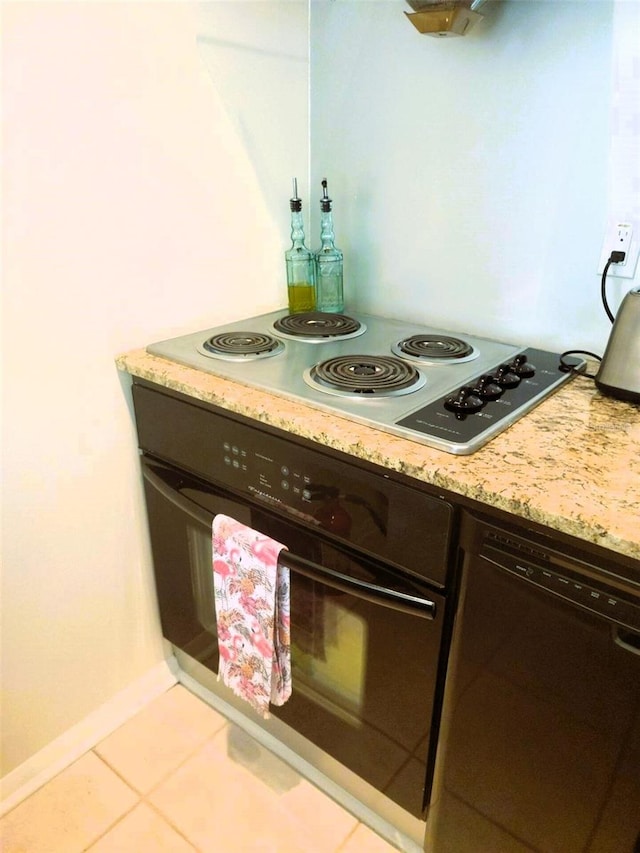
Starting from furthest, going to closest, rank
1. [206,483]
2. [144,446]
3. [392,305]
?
[392,305] → [144,446] → [206,483]

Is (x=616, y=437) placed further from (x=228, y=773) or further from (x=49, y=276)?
(x=228, y=773)

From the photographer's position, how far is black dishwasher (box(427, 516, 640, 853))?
2.51 ft

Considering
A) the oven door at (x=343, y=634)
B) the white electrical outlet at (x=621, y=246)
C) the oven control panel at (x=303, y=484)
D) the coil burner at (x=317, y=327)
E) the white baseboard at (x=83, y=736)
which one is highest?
the white electrical outlet at (x=621, y=246)

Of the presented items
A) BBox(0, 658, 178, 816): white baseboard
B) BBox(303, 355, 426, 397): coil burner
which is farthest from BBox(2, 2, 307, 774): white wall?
BBox(303, 355, 426, 397): coil burner

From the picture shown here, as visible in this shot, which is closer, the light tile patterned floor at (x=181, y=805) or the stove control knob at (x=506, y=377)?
the stove control knob at (x=506, y=377)

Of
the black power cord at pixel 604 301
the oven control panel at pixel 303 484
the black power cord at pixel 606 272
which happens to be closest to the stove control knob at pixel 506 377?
the black power cord at pixel 604 301

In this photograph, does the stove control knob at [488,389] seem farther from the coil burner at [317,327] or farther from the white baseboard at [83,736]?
the white baseboard at [83,736]

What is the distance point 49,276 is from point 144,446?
0.41m

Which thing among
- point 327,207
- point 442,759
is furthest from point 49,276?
point 442,759

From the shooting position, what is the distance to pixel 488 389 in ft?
3.49

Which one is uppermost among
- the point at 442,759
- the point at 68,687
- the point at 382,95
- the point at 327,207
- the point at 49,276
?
the point at 382,95

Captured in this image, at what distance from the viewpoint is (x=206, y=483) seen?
1.23m

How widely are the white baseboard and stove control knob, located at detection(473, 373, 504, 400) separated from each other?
1.13 m

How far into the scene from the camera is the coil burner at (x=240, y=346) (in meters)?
1.24
